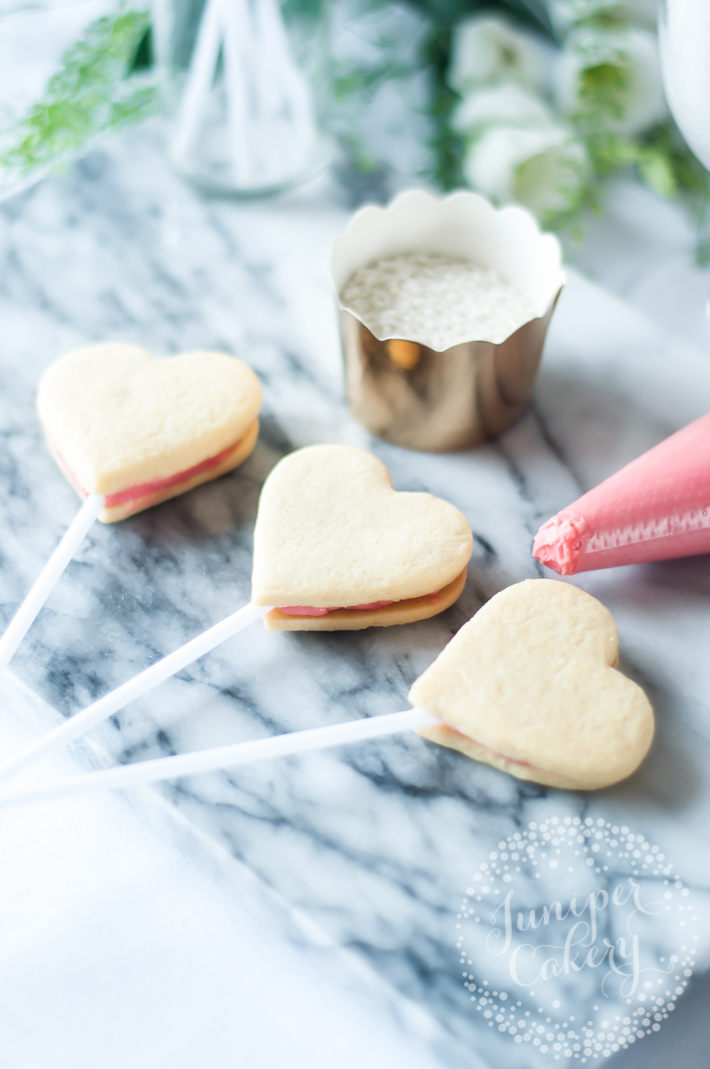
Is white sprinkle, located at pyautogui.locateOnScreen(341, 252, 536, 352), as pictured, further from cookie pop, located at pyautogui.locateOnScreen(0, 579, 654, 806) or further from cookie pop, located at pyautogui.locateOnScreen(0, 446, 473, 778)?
cookie pop, located at pyautogui.locateOnScreen(0, 579, 654, 806)

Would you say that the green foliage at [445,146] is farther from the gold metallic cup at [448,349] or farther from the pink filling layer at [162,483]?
the pink filling layer at [162,483]

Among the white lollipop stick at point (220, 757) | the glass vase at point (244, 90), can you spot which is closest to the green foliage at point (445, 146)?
the glass vase at point (244, 90)

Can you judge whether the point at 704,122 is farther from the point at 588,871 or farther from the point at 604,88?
the point at 588,871

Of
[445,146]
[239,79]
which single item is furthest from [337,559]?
[445,146]

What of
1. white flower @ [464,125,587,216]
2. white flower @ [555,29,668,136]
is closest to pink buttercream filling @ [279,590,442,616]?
white flower @ [464,125,587,216]

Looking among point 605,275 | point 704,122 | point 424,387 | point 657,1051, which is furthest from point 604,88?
point 657,1051
